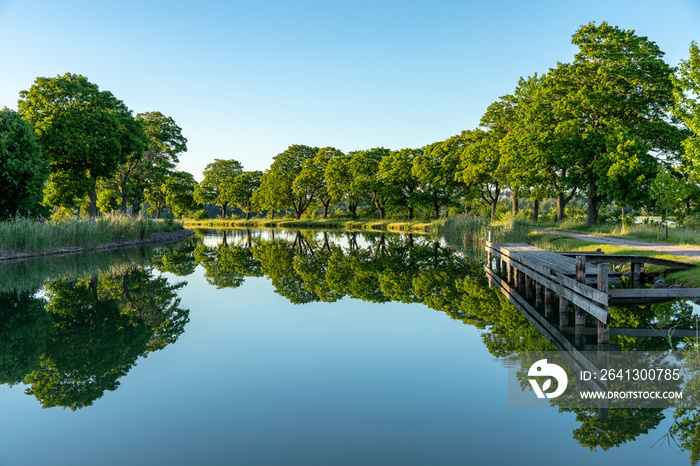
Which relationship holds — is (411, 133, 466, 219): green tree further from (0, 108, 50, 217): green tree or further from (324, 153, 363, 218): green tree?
(0, 108, 50, 217): green tree

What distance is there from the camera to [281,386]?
5.77 m

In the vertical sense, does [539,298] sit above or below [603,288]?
below

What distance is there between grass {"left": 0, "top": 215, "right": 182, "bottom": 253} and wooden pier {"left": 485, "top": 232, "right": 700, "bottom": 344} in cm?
1911

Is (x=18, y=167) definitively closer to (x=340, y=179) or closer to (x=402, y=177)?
(x=402, y=177)

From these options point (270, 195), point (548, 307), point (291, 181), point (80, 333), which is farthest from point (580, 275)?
point (291, 181)

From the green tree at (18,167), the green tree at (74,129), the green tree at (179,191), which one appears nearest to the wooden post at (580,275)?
the green tree at (18,167)

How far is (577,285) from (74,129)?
1115 inches

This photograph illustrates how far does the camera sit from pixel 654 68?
88.2 feet

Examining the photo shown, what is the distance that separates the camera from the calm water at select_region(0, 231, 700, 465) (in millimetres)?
4238

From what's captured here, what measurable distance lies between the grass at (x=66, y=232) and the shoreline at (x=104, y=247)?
190mm

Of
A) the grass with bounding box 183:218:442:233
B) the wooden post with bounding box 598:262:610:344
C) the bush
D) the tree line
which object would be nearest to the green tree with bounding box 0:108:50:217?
the tree line

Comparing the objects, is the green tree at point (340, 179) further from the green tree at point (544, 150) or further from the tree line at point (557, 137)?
the green tree at point (544, 150)

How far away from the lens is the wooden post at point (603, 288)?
696cm

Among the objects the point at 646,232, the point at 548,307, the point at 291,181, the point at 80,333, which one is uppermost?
the point at 291,181
